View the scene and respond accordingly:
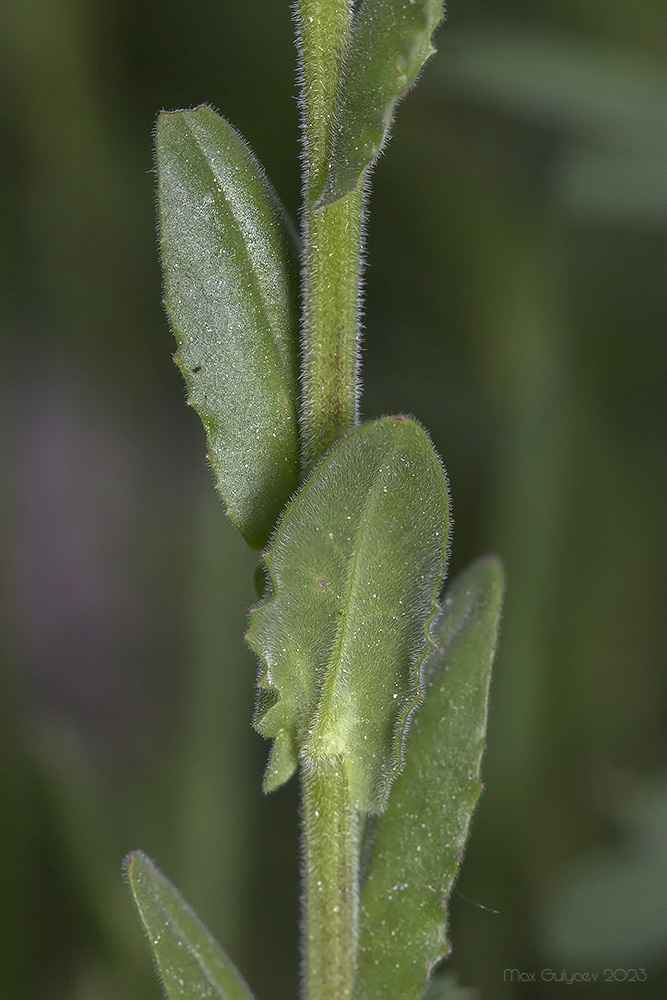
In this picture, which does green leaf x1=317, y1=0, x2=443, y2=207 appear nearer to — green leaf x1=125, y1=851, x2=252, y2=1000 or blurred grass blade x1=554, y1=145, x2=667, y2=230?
green leaf x1=125, y1=851, x2=252, y2=1000

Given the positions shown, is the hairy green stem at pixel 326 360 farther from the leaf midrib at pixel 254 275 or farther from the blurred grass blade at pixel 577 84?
the blurred grass blade at pixel 577 84

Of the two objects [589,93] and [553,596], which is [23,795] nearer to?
[553,596]

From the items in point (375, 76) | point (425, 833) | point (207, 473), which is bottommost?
point (207, 473)

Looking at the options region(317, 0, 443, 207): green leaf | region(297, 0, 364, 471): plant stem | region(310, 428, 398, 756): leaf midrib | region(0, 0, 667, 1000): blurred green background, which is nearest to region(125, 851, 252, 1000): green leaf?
region(310, 428, 398, 756): leaf midrib

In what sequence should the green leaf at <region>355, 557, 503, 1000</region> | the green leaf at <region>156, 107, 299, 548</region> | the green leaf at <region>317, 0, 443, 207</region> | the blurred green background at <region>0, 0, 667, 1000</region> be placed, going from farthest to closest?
the blurred green background at <region>0, 0, 667, 1000</region> → the green leaf at <region>355, 557, 503, 1000</region> → the green leaf at <region>156, 107, 299, 548</region> → the green leaf at <region>317, 0, 443, 207</region>

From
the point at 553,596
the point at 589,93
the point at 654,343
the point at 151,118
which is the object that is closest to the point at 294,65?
the point at 151,118

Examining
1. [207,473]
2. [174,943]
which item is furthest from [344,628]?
[207,473]

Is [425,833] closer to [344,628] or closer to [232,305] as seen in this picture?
[344,628]
